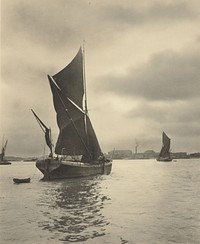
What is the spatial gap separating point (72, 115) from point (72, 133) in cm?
239

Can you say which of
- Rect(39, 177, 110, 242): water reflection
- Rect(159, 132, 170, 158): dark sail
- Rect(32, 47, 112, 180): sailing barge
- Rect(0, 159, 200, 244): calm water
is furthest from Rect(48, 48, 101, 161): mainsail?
Rect(159, 132, 170, 158): dark sail

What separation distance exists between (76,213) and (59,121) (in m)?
27.7

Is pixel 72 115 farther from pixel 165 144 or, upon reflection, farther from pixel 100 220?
pixel 165 144

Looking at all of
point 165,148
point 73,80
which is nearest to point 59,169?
point 73,80

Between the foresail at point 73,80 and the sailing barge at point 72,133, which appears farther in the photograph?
the foresail at point 73,80

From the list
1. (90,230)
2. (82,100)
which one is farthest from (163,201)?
(82,100)

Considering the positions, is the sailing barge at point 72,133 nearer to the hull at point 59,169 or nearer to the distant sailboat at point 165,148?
the hull at point 59,169

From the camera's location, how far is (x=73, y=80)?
48156 millimetres

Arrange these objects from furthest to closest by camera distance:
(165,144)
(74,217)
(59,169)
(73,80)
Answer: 1. (165,144)
2. (73,80)
3. (59,169)
4. (74,217)

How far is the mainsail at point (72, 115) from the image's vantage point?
43875mm

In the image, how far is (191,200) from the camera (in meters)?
22.6

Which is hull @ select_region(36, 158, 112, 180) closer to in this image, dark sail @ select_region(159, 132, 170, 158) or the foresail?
the foresail

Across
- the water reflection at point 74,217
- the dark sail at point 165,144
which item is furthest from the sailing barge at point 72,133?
the dark sail at point 165,144

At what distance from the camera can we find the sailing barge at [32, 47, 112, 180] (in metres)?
39.5
